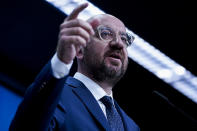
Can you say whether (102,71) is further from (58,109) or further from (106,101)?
(58,109)

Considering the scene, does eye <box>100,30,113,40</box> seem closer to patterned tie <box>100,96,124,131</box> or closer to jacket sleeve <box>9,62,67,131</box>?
patterned tie <box>100,96,124,131</box>

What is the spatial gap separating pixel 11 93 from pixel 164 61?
1.36 meters

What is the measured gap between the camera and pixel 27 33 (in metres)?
2.29

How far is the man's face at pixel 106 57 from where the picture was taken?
137 centimetres

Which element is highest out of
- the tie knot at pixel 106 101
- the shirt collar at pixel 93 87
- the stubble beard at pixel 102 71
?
the stubble beard at pixel 102 71

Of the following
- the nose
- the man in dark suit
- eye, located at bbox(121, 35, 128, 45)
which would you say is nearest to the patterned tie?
the man in dark suit

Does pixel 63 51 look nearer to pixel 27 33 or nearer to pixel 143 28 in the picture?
pixel 143 28

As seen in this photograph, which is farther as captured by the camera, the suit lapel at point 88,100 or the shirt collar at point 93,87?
the shirt collar at point 93,87

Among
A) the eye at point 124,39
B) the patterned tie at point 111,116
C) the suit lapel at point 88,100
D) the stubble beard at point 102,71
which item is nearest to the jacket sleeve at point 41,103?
the suit lapel at point 88,100

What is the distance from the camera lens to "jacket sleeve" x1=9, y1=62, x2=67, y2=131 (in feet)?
2.52

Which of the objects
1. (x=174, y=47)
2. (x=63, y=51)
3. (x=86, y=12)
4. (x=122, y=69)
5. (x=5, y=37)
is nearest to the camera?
→ (x=63, y=51)

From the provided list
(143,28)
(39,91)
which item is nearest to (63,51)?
(39,91)

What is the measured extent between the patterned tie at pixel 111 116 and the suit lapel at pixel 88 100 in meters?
0.09

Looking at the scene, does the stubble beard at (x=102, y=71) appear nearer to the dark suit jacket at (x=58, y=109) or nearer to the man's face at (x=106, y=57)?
the man's face at (x=106, y=57)
